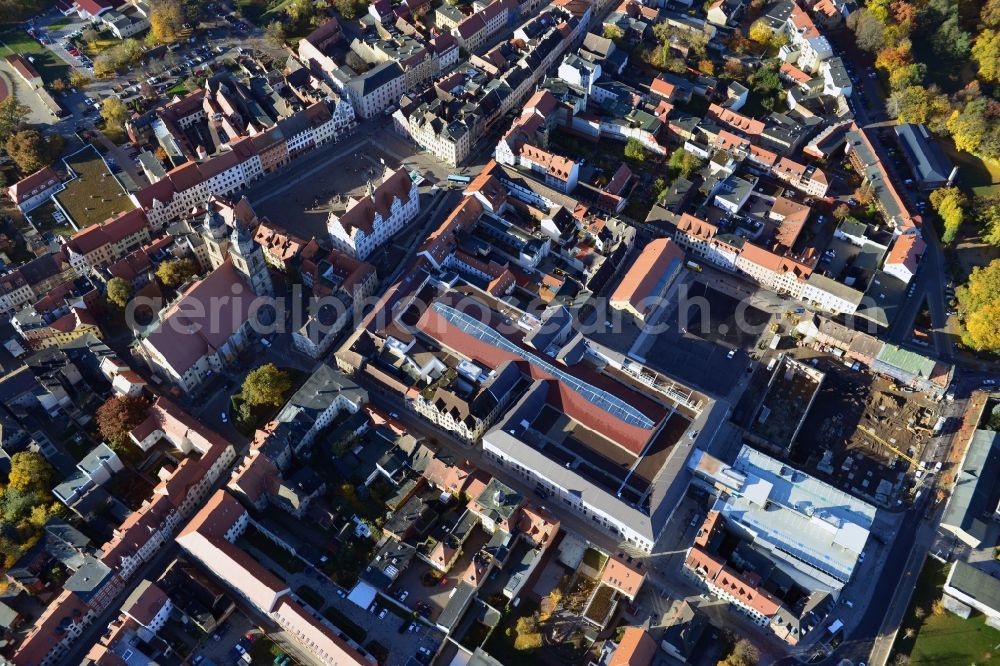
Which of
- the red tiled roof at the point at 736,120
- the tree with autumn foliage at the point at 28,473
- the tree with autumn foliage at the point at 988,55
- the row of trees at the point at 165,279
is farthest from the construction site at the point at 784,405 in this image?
the tree with autumn foliage at the point at 28,473

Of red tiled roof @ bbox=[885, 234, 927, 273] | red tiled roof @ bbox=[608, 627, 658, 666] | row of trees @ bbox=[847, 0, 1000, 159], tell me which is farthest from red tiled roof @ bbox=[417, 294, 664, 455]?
row of trees @ bbox=[847, 0, 1000, 159]

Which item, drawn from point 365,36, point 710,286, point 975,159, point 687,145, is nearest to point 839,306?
point 710,286

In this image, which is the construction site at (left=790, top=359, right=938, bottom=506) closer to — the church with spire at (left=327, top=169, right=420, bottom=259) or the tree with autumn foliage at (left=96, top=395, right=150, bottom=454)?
the church with spire at (left=327, top=169, right=420, bottom=259)

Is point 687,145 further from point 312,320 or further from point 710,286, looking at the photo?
point 312,320

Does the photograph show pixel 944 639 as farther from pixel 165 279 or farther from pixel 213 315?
pixel 165 279

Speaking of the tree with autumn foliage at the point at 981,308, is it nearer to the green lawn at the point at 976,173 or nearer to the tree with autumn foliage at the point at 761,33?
the green lawn at the point at 976,173

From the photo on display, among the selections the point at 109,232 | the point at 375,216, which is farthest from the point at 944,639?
the point at 109,232

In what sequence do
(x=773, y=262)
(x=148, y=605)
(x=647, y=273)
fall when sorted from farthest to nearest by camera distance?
(x=773, y=262) < (x=647, y=273) < (x=148, y=605)
